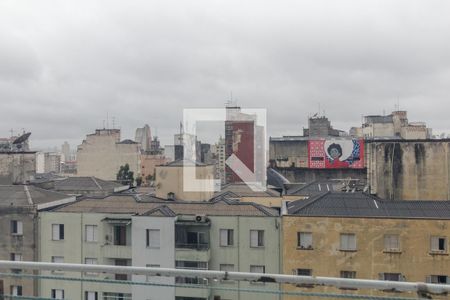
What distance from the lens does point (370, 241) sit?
40.9 feet

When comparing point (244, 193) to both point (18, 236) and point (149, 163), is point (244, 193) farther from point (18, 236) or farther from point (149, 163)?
point (149, 163)

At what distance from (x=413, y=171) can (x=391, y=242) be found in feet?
11.5

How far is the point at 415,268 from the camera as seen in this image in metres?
12.2

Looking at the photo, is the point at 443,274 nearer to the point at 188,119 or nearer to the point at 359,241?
the point at 359,241

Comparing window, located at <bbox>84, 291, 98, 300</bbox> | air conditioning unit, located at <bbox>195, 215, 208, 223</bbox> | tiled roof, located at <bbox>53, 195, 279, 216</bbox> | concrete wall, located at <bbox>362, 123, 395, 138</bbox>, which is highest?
concrete wall, located at <bbox>362, 123, 395, 138</bbox>

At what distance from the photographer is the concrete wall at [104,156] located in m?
38.2

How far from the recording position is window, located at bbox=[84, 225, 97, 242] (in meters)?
14.4

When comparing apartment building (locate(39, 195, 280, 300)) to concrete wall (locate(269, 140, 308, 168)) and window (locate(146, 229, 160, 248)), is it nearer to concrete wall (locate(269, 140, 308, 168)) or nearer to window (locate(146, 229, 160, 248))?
window (locate(146, 229, 160, 248))

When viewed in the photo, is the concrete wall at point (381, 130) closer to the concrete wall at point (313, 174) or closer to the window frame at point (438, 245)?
the concrete wall at point (313, 174)

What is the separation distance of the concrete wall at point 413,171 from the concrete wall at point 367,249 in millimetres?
2712

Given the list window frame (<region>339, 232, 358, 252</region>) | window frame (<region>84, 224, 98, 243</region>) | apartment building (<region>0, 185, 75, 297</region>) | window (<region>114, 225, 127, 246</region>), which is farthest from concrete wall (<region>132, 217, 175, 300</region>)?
window frame (<region>339, 232, 358, 252</region>)

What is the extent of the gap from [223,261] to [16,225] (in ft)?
21.6

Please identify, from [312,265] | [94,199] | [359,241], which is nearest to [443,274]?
[359,241]

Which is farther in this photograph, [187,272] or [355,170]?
[355,170]
